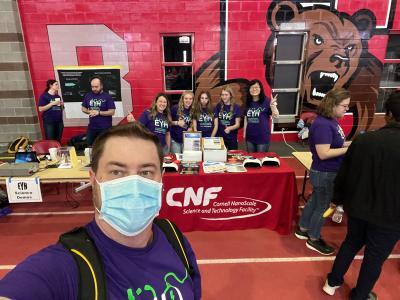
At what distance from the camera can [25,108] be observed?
5.90 metres

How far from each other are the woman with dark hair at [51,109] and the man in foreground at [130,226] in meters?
4.42

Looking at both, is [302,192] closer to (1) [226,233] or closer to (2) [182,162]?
(1) [226,233]

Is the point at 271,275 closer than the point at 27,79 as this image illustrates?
Yes

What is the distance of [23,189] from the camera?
2758 millimetres

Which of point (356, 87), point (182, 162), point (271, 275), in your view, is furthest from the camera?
point (356, 87)

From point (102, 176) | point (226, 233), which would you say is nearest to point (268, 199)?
point (226, 233)

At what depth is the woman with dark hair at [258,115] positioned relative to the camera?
3875 mm

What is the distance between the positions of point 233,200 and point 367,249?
1367mm

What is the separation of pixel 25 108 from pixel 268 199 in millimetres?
5517

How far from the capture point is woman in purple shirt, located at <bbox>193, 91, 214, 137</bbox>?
4012 millimetres

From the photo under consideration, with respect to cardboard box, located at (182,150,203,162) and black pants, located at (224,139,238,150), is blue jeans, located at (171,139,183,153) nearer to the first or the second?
black pants, located at (224,139,238,150)

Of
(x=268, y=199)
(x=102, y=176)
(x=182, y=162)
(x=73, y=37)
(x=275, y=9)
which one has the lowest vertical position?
(x=268, y=199)

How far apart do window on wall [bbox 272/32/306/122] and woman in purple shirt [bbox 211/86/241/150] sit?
2.51 meters

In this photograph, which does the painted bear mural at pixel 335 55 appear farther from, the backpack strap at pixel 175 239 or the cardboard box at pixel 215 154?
the backpack strap at pixel 175 239
